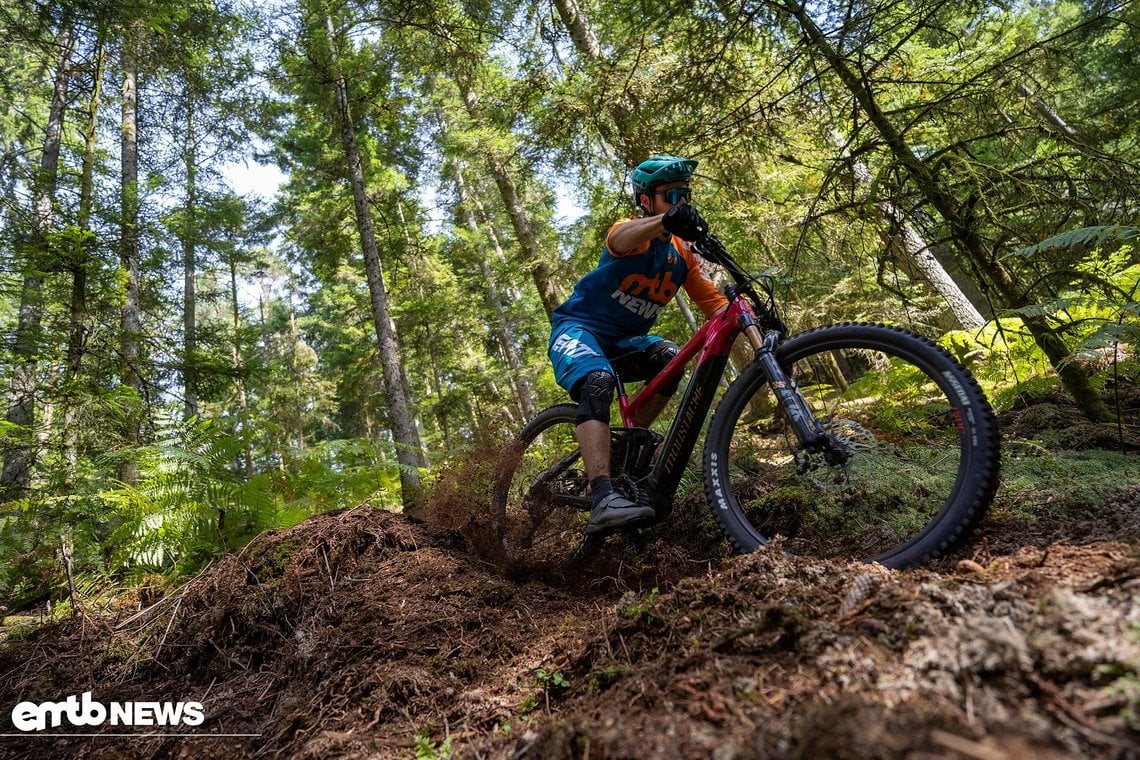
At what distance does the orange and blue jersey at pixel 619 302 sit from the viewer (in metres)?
3.32

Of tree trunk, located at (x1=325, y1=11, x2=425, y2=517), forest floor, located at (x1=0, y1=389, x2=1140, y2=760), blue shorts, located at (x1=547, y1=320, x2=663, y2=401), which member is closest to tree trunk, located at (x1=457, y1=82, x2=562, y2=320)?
tree trunk, located at (x1=325, y1=11, x2=425, y2=517)

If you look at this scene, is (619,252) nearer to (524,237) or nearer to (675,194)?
(675,194)

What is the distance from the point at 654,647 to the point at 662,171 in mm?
2426

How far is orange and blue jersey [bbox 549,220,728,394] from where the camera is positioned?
3.32 meters

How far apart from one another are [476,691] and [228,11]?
1616 cm

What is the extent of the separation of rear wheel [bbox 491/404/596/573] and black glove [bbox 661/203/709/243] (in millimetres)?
1457

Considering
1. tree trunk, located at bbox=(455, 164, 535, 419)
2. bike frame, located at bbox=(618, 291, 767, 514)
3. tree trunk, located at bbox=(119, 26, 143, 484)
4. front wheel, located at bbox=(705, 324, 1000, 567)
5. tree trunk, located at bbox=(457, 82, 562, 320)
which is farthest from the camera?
tree trunk, located at bbox=(455, 164, 535, 419)

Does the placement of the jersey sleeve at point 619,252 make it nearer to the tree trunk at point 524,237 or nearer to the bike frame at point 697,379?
the bike frame at point 697,379

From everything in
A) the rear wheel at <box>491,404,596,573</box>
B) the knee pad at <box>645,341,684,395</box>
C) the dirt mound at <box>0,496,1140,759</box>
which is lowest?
the dirt mound at <box>0,496,1140,759</box>

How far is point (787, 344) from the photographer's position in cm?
247

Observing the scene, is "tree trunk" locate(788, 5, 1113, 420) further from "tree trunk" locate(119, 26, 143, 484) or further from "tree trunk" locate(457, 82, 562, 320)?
"tree trunk" locate(457, 82, 562, 320)

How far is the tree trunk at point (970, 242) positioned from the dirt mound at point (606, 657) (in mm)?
2407

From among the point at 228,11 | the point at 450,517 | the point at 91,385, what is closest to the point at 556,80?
the point at 450,517

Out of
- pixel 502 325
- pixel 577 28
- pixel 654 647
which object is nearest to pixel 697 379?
pixel 654 647
